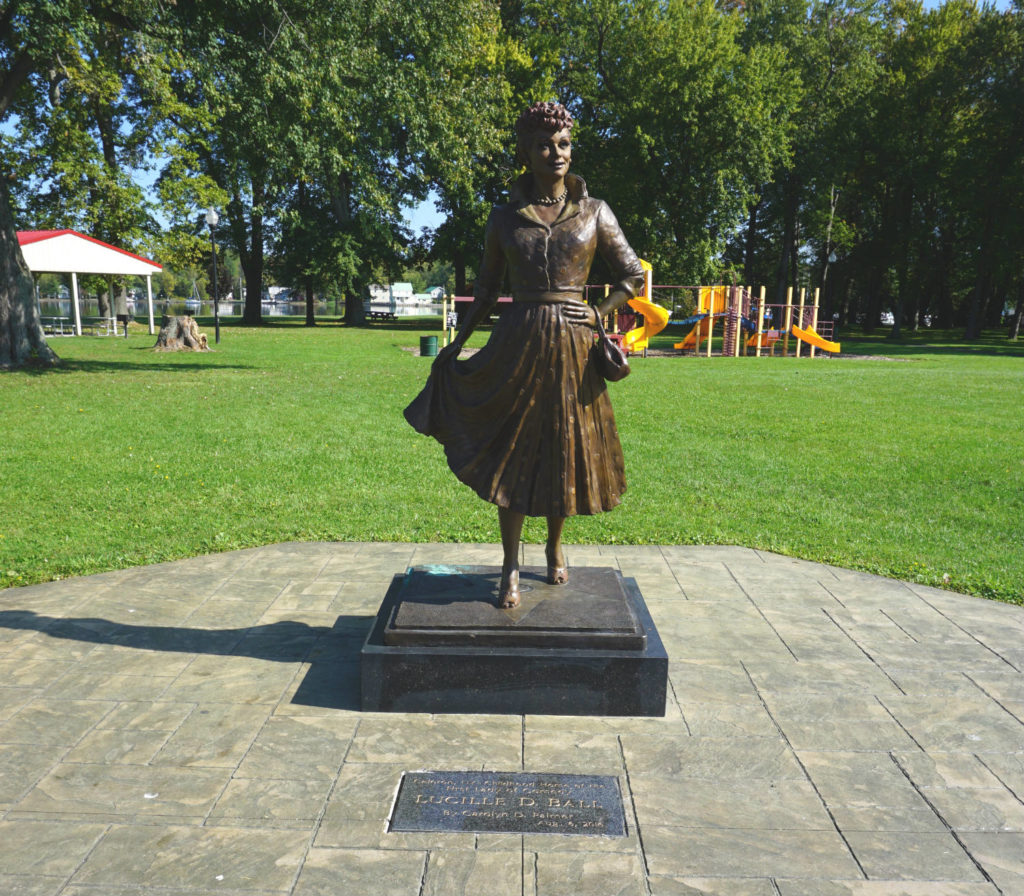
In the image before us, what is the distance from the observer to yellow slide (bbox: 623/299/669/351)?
2347 cm

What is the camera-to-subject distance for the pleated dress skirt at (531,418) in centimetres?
389

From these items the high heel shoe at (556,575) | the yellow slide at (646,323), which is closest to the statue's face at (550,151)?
the high heel shoe at (556,575)

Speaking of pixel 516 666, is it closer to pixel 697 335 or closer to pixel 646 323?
pixel 646 323

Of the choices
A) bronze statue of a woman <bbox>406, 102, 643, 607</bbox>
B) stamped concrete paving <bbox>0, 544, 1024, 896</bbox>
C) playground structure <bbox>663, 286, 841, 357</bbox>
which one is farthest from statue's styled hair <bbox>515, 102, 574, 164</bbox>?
playground structure <bbox>663, 286, 841, 357</bbox>

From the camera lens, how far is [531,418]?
12.9ft

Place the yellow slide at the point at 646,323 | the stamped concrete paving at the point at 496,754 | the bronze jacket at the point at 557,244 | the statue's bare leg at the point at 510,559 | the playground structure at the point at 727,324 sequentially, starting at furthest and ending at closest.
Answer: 1. the playground structure at the point at 727,324
2. the yellow slide at the point at 646,323
3. the statue's bare leg at the point at 510,559
4. the bronze jacket at the point at 557,244
5. the stamped concrete paving at the point at 496,754

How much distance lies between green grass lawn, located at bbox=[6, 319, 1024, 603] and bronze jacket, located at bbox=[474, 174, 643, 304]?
3437 millimetres

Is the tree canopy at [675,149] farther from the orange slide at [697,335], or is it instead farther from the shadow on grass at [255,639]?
the shadow on grass at [255,639]

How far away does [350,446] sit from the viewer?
35.4ft

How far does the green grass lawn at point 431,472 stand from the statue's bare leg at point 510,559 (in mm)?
2771

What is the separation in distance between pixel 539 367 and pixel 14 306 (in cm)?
1754

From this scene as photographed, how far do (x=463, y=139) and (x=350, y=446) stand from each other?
1340 cm

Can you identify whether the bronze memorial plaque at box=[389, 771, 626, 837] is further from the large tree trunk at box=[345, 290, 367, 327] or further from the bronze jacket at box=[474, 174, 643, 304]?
the large tree trunk at box=[345, 290, 367, 327]

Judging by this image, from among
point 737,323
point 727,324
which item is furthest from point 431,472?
point 727,324
